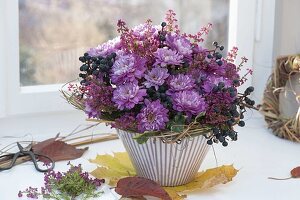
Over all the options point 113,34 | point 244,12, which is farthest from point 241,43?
point 113,34

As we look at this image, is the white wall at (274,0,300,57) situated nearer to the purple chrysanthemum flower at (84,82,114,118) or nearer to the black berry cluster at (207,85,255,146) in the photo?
the black berry cluster at (207,85,255,146)

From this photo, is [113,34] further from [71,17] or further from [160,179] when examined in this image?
[160,179]

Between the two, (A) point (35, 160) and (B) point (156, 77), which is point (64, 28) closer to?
(A) point (35, 160)

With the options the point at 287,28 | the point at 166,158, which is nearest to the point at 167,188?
the point at 166,158

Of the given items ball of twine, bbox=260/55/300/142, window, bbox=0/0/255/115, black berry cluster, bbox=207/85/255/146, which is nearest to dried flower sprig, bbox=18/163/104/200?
black berry cluster, bbox=207/85/255/146

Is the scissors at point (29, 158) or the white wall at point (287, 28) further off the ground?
the white wall at point (287, 28)

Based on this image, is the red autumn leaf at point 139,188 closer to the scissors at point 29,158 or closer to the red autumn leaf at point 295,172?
the scissors at point 29,158

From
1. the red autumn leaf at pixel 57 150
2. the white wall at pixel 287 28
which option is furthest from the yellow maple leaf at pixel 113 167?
the white wall at pixel 287 28
